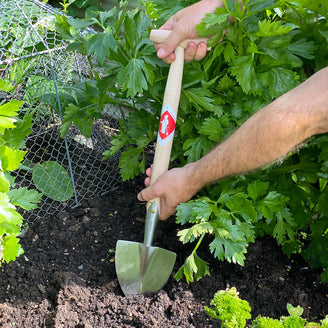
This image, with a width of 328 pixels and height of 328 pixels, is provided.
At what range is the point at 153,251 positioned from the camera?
77.0 inches

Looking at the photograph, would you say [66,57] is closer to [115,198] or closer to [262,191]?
[115,198]

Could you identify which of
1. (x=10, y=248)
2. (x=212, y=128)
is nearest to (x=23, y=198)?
(x=10, y=248)

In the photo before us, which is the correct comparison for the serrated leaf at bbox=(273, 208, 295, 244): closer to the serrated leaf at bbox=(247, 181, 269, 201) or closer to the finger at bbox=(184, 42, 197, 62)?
the serrated leaf at bbox=(247, 181, 269, 201)

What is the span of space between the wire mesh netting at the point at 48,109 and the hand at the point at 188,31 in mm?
664

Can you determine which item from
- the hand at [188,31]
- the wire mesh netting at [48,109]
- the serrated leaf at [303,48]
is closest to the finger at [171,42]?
the hand at [188,31]

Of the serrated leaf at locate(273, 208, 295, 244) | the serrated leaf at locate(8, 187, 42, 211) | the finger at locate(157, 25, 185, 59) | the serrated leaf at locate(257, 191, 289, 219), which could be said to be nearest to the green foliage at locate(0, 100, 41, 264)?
the serrated leaf at locate(8, 187, 42, 211)

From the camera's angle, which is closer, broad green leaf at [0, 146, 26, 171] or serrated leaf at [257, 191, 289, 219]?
broad green leaf at [0, 146, 26, 171]

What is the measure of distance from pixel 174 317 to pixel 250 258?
51 cm

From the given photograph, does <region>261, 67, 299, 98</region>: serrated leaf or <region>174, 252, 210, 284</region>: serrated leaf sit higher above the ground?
<region>261, 67, 299, 98</region>: serrated leaf

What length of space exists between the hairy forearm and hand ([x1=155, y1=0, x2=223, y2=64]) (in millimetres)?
450

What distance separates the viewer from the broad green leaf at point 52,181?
2.37 metres

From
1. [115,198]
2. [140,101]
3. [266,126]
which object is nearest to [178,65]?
[140,101]

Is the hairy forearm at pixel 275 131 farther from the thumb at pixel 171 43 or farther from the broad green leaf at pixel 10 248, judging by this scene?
the broad green leaf at pixel 10 248

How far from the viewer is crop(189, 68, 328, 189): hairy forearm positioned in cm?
134
